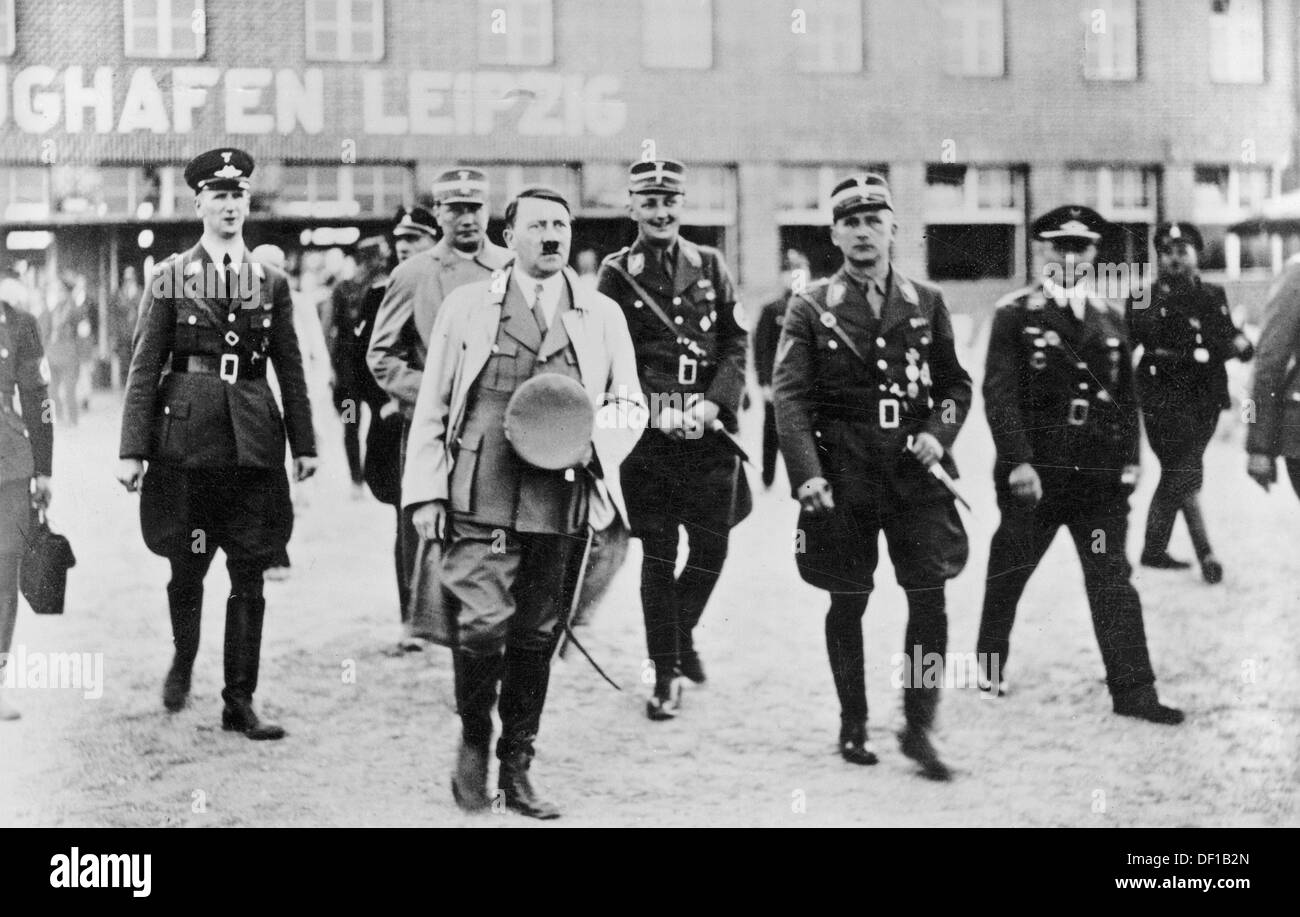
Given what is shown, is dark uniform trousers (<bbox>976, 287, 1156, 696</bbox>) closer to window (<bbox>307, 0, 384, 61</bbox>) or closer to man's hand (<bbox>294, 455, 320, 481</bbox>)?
man's hand (<bbox>294, 455, 320, 481</bbox>)

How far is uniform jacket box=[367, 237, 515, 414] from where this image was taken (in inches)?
181

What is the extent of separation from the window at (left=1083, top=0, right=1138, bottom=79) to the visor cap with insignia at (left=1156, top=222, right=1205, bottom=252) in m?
0.62

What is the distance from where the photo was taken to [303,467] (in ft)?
14.6

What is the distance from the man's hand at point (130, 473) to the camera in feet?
14.1

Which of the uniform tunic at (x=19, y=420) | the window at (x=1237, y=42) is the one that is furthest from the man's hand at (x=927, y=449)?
the uniform tunic at (x=19, y=420)

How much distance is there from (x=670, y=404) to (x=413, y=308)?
100 centimetres

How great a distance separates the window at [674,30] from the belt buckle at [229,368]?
6.26ft

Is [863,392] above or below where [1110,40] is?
below

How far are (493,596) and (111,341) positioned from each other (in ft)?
6.58

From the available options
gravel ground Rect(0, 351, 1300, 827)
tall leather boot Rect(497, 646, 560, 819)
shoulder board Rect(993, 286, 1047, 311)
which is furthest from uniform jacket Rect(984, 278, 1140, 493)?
tall leather boot Rect(497, 646, 560, 819)

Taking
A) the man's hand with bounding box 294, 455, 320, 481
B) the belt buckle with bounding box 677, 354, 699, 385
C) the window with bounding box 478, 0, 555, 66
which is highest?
the window with bounding box 478, 0, 555, 66

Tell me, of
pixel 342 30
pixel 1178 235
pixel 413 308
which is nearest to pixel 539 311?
pixel 413 308

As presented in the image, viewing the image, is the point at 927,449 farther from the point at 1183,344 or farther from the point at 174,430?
the point at 174,430
